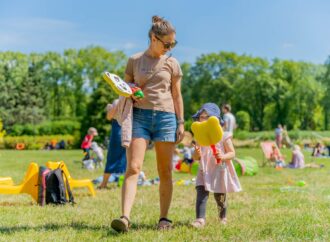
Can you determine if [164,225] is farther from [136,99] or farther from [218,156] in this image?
[136,99]

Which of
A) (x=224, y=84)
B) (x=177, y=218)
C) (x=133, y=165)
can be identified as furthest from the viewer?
(x=224, y=84)

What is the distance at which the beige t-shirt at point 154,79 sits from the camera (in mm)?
4418

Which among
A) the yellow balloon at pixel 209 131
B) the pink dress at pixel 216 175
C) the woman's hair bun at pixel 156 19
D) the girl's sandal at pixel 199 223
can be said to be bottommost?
the girl's sandal at pixel 199 223

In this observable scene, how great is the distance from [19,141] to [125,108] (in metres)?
36.8

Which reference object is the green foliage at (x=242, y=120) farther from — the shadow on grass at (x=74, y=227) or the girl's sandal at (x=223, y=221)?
the shadow on grass at (x=74, y=227)

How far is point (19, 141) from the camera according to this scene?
39.4 meters

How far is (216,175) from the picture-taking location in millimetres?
4902

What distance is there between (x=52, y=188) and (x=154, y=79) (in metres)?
2.86

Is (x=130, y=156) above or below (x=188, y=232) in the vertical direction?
above

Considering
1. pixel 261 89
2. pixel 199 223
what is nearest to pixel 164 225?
pixel 199 223

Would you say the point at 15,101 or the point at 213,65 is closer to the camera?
the point at 15,101

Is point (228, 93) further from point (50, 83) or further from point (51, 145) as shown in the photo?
point (51, 145)

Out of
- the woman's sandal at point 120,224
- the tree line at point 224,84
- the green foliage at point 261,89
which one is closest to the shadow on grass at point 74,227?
the woman's sandal at point 120,224

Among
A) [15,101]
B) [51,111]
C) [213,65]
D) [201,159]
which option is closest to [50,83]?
[51,111]
